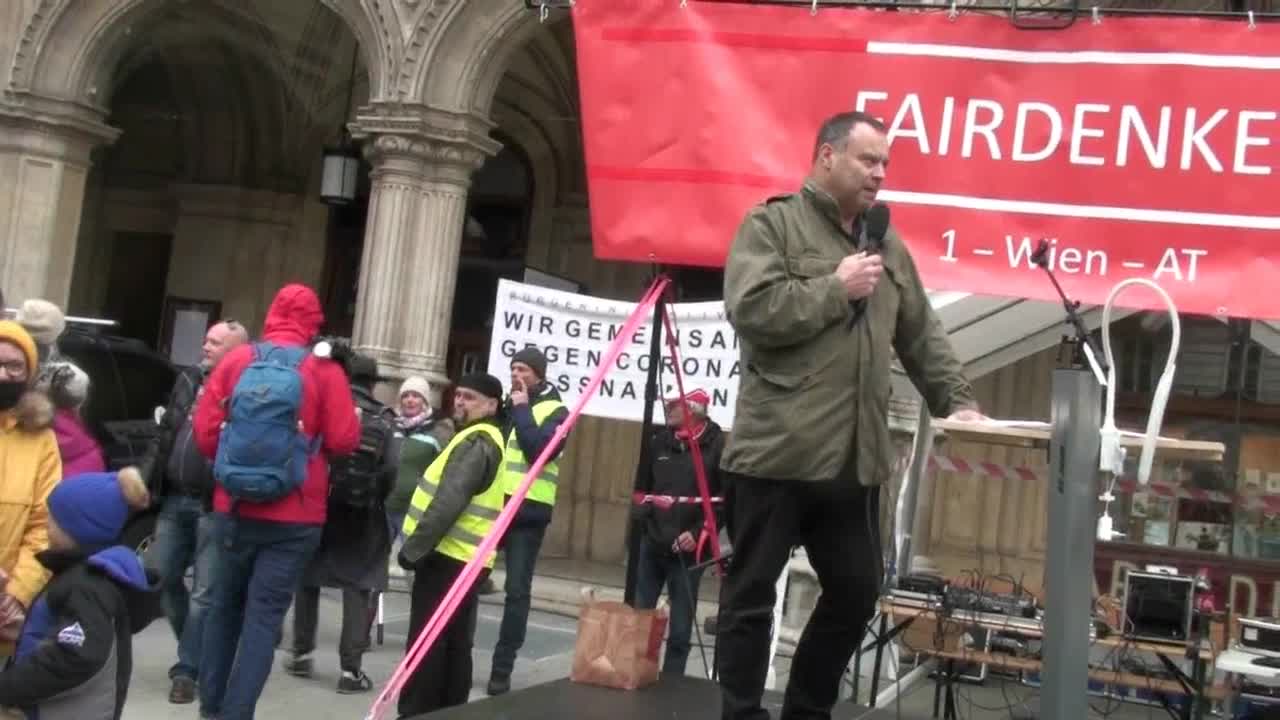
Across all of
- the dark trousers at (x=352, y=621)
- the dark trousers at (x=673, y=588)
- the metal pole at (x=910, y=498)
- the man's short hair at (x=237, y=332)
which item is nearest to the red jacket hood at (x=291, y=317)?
the man's short hair at (x=237, y=332)

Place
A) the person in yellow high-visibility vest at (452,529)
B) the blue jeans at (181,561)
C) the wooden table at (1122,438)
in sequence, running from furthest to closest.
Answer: the blue jeans at (181,561), the person in yellow high-visibility vest at (452,529), the wooden table at (1122,438)

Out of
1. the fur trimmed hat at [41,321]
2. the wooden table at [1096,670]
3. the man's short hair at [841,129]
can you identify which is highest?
the man's short hair at [841,129]

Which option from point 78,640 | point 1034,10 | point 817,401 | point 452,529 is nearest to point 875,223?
point 817,401

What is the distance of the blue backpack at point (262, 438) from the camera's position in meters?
5.89

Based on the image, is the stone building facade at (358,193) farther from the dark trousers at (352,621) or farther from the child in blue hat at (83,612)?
the child in blue hat at (83,612)

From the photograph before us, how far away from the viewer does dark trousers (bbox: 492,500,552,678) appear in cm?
816

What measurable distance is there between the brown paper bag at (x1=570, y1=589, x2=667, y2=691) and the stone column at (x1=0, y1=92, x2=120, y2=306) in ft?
29.6

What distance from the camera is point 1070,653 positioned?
352 centimetres

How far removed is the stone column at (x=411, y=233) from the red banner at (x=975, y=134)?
21.5 feet

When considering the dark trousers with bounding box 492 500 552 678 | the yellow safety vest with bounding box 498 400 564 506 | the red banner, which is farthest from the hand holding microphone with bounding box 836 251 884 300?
the dark trousers with bounding box 492 500 552 678

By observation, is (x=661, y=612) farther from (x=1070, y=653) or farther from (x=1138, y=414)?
(x=1138, y=414)

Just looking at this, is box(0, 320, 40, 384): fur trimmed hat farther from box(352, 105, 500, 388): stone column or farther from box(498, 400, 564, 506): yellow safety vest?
box(352, 105, 500, 388): stone column

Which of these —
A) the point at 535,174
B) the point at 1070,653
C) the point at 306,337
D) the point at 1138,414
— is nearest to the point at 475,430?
the point at 306,337

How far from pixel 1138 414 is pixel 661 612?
8.02 meters
